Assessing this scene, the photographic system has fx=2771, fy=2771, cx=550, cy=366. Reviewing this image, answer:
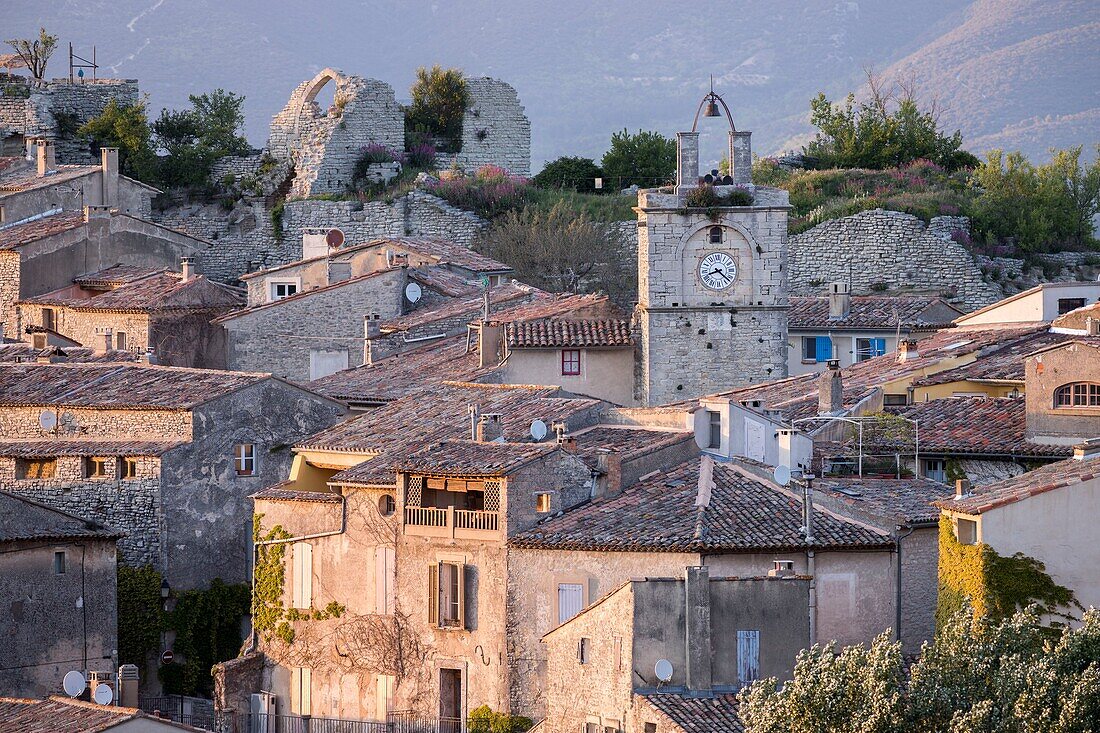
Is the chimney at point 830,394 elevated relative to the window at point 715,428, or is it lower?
elevated

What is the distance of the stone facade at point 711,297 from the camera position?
4572 centimetres

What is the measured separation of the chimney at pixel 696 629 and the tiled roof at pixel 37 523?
454 inches

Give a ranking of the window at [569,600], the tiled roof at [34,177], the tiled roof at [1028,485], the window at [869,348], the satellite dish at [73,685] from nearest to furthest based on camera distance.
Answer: the tiled roof at [1028,485] → the satellite dish at [73,685] → the window at [569,600] → the window at [869,348] → the tiled roof at [34,177]

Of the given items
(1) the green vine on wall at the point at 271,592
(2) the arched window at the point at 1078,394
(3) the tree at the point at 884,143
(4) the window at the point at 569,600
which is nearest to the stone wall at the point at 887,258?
(3) the tree at the point at 884,143

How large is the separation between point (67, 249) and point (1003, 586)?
1217 inches

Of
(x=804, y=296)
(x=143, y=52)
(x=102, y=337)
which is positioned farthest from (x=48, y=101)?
(x=143, y=52)

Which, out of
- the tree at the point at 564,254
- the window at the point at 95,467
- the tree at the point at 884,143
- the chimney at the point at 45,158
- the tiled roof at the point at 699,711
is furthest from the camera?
the tree at the point at 884,143

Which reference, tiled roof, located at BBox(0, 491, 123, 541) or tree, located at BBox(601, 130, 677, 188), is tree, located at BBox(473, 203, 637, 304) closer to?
tree, located at BBox(601, 130, 677, 188)

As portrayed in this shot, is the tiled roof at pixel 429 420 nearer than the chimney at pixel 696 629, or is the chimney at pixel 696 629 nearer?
the chimney at pixel 696 629

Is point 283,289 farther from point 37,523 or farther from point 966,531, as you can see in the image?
point 966,531

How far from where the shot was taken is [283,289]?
55469mm

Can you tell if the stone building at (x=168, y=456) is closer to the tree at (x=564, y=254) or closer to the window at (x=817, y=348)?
the window at (x=817, y=348)

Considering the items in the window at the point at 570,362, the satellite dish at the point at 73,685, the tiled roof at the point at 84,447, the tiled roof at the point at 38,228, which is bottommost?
the satellite dish at the point at 73,685

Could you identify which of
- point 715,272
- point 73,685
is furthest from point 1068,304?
point 73,685
